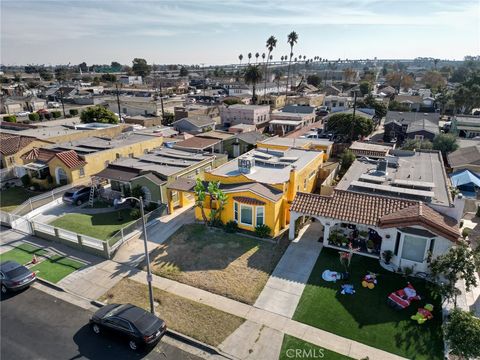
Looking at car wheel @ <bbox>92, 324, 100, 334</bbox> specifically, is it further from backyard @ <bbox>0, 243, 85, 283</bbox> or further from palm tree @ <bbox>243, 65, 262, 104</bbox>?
palm tree @ <bbox>243, 65, 262, 104</bbox>

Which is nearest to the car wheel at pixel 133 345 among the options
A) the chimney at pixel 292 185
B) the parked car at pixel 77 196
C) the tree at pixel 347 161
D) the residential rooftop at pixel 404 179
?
the chimney at pixel 292 185

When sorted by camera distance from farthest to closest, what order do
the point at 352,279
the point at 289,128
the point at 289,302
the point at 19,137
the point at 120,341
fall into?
the point at 289,128 < the point at 19,137 < the point at 352,279 < the point at 289,302 < the point at 120,341

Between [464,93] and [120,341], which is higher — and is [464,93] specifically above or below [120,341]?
above

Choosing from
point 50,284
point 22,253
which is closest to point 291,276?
point 50,284

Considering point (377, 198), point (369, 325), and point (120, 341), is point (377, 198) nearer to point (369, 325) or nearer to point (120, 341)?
point (369, 325)

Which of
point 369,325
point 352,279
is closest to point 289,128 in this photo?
point 352,279

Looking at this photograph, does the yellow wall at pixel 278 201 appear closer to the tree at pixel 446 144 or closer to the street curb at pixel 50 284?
the street curb at pixel 50 284

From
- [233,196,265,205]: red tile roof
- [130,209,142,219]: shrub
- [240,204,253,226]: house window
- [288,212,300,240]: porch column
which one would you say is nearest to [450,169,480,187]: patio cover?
[288,212,300,240]: porch column

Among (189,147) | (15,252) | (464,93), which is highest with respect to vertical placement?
(464,93)
